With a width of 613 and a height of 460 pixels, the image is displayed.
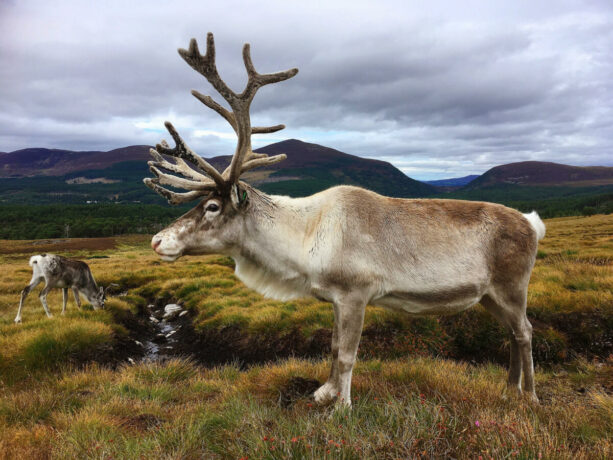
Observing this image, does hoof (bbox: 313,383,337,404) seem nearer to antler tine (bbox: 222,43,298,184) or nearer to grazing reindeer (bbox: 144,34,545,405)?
grazing reindeer (bbox: 144,34,545,405)

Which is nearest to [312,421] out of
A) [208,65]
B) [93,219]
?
[208,65]

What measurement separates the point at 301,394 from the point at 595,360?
588 cm

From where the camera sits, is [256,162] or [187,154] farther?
[256,162]

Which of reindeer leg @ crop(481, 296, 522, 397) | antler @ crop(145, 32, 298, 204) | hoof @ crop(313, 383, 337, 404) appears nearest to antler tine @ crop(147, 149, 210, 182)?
antler @ crop(145, 32, 298, 204)

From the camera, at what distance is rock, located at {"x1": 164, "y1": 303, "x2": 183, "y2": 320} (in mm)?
14938

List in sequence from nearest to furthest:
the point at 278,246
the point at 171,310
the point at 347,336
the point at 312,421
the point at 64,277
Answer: the point at 312,421
the point at 347,336
the point at 278,246
the point at 64,277
the point at 171,310

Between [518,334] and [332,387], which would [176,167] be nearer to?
[332,387]

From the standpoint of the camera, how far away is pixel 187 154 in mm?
5039

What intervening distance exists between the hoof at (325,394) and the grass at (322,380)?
0.65 ft

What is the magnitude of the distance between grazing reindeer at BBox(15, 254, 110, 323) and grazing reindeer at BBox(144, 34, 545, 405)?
10756 mm

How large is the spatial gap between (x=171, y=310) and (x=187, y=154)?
486 inches

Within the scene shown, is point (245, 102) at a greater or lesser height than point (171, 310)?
greater

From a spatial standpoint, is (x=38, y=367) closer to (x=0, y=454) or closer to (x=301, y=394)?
(x=0, y=454)

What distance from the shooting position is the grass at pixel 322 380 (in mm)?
3186
